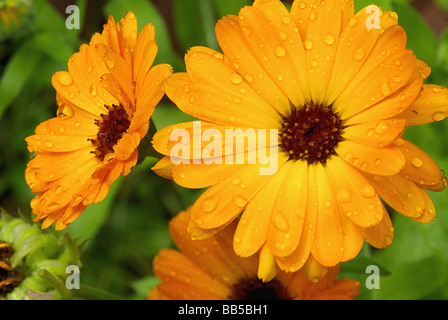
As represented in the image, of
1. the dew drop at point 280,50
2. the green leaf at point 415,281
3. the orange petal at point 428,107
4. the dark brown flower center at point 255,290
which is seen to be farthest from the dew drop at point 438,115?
the green leaf at point 415,281

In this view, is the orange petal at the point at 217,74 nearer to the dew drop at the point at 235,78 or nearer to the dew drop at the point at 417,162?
the dew drop at the point at 235,78

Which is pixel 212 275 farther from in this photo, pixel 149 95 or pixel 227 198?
pixel 149 95

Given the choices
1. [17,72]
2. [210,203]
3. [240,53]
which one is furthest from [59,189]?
[17,72]

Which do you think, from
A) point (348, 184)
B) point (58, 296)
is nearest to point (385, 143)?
point (348, 184)

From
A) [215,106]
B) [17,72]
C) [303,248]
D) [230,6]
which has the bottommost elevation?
[303,248]

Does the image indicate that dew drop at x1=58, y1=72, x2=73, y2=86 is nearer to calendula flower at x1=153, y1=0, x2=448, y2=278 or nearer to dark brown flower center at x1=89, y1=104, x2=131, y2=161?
dark brown flower center at x1=89, y1=104, x2=131, y2=161

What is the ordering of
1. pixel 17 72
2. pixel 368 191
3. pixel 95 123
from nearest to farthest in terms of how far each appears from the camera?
pixel 368 191 → pixel 95 123 → pixel 17 72

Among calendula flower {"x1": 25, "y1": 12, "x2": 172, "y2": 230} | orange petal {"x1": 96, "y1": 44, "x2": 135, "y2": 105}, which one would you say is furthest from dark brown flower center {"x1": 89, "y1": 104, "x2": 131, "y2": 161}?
orange petal {"x1": 96, "y1": 44, "x2": 135, "y2": 105}
